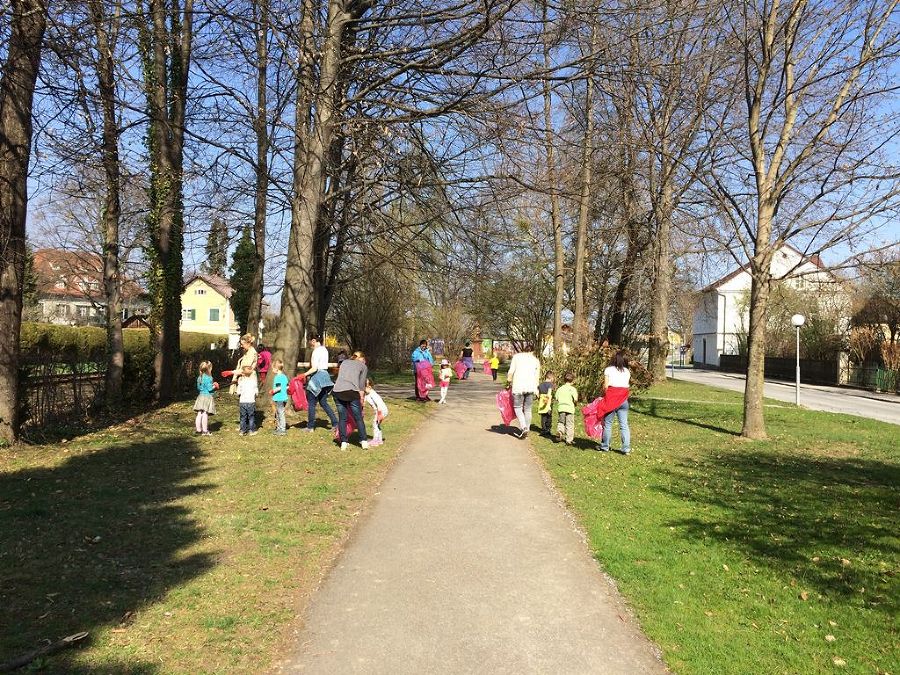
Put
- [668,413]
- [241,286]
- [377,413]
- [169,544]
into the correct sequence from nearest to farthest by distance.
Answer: [169,544] < [377,413] < [668,413] < [241,286]

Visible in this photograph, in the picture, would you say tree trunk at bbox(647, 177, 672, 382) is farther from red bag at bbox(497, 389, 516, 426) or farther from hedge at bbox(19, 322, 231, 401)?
hedge at bbox(19, 322, 231, 401)

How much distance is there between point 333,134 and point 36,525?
29.3 ft

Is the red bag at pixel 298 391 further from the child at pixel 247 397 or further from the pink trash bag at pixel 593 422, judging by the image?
the pink trash bag at pixel 593 422

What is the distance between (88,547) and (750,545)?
5.92 meters

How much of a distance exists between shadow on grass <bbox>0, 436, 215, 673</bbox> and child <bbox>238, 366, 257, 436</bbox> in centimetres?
229

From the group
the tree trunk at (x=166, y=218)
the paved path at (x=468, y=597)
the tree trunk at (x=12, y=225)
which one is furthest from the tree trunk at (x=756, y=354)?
the tree trunk at (x=12, y=225)

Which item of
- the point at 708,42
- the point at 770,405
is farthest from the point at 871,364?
the point at 708,42

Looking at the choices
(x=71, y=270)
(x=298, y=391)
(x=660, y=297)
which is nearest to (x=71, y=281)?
(x=71, y=270)

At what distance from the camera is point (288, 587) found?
4.87 metres

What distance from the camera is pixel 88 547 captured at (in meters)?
5.58

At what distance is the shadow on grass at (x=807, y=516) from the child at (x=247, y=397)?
22.7 feet

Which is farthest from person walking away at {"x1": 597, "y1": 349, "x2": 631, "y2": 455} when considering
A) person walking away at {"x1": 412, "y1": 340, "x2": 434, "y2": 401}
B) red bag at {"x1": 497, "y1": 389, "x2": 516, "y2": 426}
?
person walking away at {"x1": 412, "y1": 340, "x2": 434, "y2": 401}

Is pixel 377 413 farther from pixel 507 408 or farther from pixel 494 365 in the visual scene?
pixel 494 365

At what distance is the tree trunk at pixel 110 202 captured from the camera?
904 centimetres
